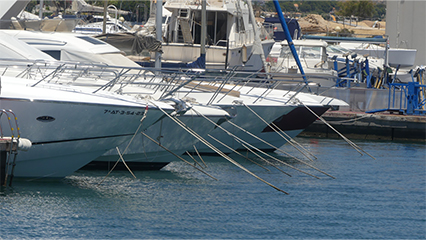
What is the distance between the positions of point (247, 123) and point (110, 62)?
4133 mm

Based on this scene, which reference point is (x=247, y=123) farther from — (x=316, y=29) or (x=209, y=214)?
(x=316, y=29)

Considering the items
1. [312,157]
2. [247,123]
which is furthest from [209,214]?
[312,157]

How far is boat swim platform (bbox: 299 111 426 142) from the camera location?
758 inches

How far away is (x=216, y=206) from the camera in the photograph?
9.57 metres

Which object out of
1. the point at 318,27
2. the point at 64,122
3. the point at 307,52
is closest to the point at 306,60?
the point at 307,52

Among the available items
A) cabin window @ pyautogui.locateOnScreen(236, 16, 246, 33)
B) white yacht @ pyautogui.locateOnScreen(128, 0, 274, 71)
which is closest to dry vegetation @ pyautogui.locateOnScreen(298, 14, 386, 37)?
cabin window @ pyautogui.locateOnScreen(236, 16, 246, 33)

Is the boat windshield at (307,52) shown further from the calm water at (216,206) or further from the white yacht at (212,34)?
the calm water at (216,206)

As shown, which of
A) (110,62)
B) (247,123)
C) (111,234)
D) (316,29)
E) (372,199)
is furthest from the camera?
(316,29)

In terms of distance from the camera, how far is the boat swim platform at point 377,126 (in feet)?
63.2

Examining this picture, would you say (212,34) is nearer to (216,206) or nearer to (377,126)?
(377,126)

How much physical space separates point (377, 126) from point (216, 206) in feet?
37.3

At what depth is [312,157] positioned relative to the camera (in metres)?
15.3

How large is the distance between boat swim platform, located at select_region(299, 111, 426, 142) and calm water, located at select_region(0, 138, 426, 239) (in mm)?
6370

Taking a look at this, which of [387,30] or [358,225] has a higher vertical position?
[387,30]
